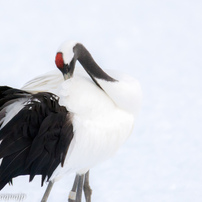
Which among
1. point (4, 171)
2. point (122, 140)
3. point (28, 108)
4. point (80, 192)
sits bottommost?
point (80, 192)

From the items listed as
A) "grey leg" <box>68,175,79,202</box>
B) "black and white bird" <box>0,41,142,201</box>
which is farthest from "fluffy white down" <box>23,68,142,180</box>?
"grey leg" <box>68,175,79,202</box>

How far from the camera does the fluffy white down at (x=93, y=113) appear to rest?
2.13 metres

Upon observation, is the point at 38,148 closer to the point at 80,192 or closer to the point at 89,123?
the point at 89,123

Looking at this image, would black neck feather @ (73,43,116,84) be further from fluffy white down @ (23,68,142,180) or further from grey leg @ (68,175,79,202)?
grey leg @ (68,175,79,202)

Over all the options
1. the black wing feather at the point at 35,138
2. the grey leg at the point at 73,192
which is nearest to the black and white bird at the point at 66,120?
Result: the black wing feather at the point at 35,138

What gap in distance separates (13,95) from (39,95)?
0.31ft

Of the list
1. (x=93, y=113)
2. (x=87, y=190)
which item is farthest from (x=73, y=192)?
(x=93, y=113)

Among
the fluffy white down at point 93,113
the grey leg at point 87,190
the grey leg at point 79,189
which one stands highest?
the fluffy white down at point 93,113

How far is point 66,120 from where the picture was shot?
2102mm

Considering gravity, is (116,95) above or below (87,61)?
below

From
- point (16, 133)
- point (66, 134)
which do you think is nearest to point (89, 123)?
point (66, 134)

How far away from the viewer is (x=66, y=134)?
6.87 feet

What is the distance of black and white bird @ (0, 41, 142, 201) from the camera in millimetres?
2055

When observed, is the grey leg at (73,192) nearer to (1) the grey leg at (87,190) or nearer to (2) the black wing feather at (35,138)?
(1) the grey leg at (87,190)
